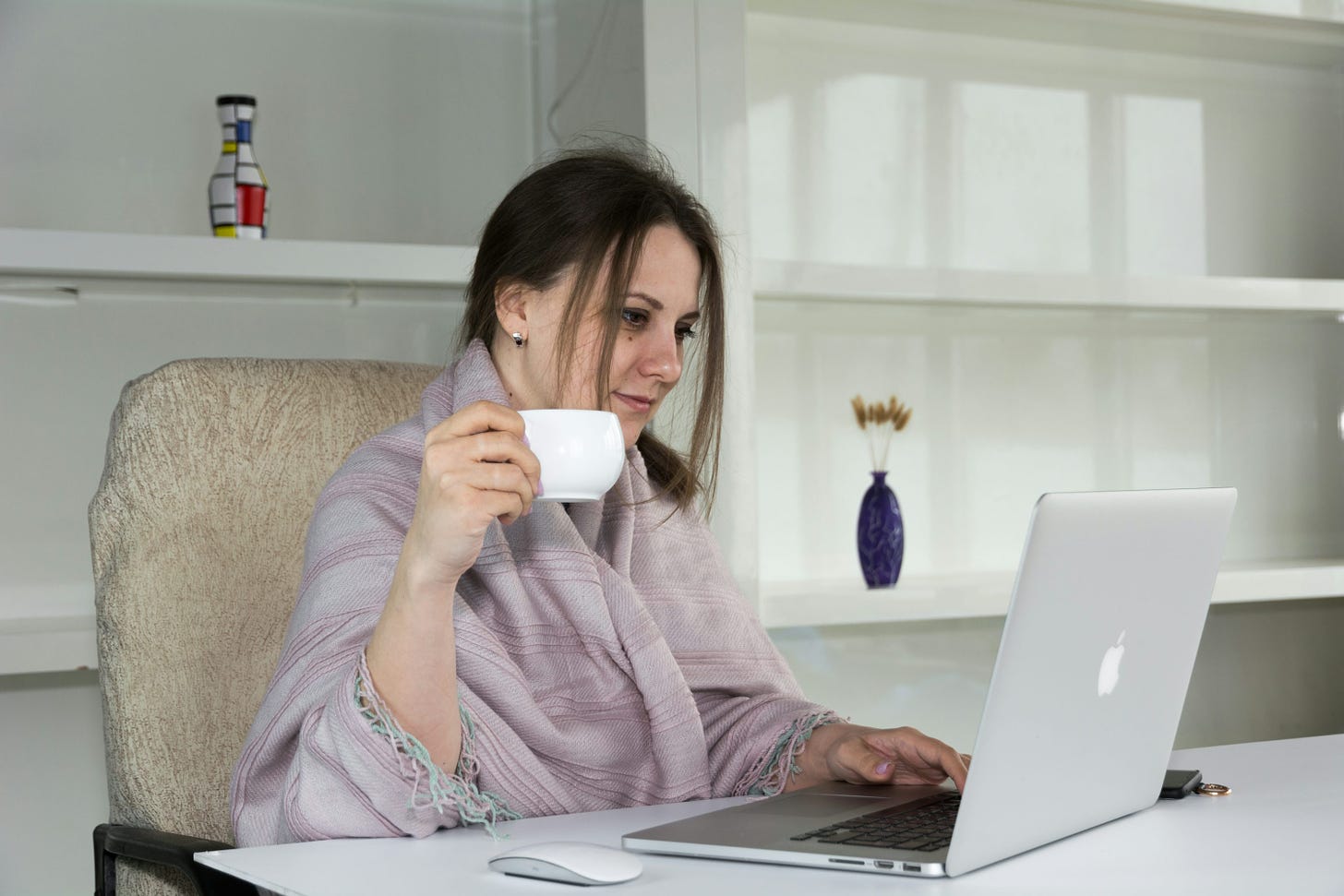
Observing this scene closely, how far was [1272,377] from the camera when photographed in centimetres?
325

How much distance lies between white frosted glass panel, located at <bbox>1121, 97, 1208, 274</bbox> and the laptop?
7.28ft

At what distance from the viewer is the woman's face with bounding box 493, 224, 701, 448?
4.64 ft

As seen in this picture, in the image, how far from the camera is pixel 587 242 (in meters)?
1.44

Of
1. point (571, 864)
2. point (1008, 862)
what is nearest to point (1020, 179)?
point (1008, 862)

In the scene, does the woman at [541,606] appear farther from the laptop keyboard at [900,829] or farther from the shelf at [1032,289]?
the shelf at [1032,289]

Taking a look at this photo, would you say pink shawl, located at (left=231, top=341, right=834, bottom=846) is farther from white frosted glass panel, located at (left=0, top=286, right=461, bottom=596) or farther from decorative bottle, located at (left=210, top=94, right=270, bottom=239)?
white frosted glass panel, located at (left=0, top=286, right=461, bottom=596)

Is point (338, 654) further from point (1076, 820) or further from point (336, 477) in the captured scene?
point (1076, 820)

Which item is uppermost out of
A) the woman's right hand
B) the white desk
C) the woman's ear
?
the woman's ear

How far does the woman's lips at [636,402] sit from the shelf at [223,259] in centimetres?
Result: 91

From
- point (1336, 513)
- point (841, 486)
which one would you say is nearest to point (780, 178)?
point (841, 486)

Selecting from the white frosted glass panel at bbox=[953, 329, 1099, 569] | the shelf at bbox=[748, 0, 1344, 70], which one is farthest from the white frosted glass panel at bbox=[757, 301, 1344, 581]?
the shelf at bbox=[748, 0, 1344, 70]

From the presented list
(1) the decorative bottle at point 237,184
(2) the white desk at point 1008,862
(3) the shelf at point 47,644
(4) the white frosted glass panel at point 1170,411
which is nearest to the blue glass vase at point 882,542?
(4) the white frosted glass panel at point 1170,411

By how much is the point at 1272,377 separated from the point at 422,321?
199 centimetres

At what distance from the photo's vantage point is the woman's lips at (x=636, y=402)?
143 centimetres
